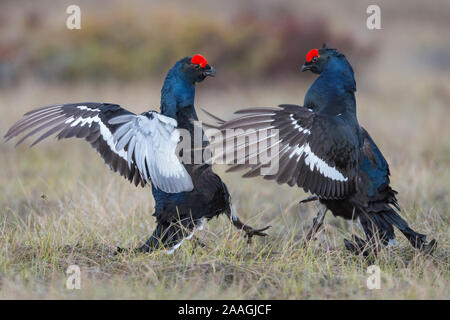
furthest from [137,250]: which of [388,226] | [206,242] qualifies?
[388,226]

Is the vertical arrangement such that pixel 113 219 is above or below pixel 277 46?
below

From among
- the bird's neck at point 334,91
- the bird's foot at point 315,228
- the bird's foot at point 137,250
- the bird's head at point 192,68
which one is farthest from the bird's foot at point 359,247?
the bird's head at point 192,68

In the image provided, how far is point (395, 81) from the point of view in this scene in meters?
12.8

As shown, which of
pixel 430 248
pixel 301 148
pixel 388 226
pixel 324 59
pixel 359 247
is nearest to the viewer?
pixel 301 148

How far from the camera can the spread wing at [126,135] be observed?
401cm

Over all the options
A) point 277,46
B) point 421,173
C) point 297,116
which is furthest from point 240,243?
point 277,46

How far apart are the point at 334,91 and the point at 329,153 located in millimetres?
564

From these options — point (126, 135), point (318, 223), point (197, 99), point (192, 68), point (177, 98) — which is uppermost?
point (192, 68)

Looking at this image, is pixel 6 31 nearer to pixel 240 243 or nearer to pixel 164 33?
pixel 164 33

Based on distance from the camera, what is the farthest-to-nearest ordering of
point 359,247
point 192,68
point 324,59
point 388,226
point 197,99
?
1. point 197,99
2. point 324,59
3. point 192,68
4. point 388,226
5. point 359,247

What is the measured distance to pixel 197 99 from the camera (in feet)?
37.4

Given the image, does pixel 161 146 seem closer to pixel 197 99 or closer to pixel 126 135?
pixel 126 135
